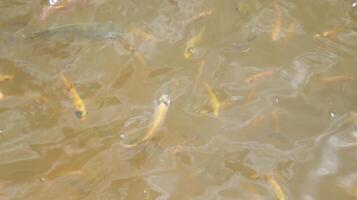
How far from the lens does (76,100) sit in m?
2.87

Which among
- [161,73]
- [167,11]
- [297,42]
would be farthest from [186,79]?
[297,42]

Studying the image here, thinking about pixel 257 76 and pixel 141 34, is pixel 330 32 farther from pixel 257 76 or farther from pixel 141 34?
pixel 141 34

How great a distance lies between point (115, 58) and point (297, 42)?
49.0 inches

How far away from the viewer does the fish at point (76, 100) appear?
281cm

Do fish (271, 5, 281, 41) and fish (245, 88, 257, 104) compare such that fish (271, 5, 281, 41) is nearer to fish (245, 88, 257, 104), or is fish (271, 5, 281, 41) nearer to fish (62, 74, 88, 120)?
fish (245, 88, 257, 104)

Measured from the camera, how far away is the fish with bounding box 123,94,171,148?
2.75 m

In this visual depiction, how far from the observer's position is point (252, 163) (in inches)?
108

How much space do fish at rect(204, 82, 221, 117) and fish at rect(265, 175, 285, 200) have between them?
0.49 m

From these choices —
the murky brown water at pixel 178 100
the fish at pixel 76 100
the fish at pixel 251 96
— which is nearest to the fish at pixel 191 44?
the murky brown water at pixel 178 100

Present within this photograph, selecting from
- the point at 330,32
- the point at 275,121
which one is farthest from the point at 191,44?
the point at 330,32

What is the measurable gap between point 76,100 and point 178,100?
2.04ft

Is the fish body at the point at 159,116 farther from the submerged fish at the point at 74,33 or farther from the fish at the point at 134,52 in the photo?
the submerged fish at the point at 74,33

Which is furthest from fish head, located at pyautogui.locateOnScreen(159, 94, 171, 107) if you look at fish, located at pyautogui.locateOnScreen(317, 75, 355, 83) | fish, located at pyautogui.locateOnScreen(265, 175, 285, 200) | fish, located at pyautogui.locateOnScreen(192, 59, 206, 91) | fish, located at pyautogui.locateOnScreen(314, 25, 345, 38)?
fish, located at pyautogui.locateOnScreen(314, 25, 345, 38)

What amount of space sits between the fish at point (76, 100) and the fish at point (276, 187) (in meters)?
1.13
